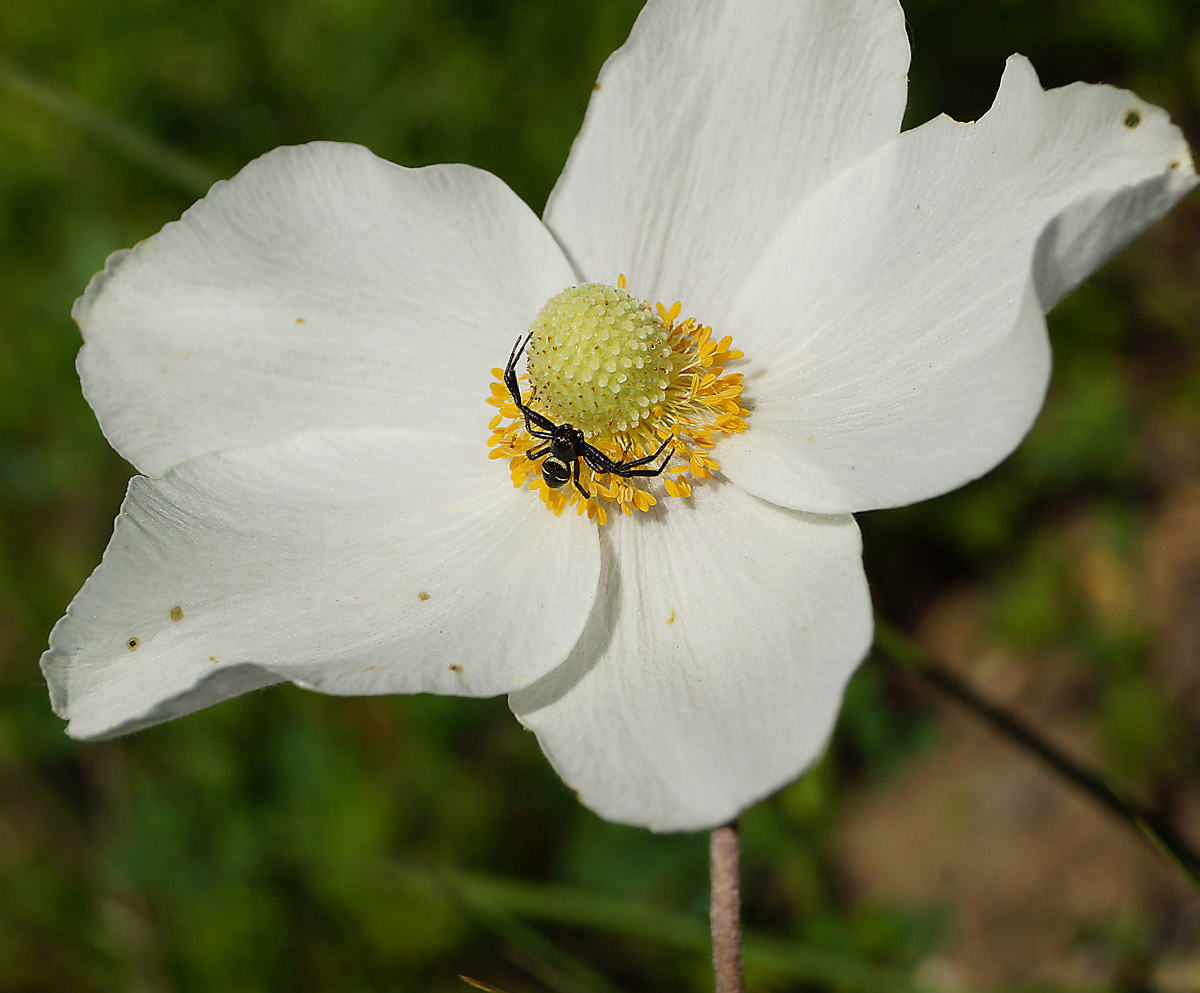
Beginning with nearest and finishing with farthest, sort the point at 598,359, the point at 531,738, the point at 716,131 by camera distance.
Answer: the point at 598,359, the point at 716,131, the point at 531,738

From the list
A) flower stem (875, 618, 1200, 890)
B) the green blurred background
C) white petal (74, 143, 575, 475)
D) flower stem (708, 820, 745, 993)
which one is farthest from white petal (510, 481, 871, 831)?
the green blurred background

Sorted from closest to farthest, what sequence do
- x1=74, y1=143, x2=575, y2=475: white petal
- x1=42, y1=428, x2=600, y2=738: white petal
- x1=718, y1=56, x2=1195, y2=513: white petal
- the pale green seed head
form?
x1=718, y1=56, x2=1195, y2=513: white petal → x1=42, y1=428, x2=600, y2=738: white petal → the pale green seed head → x1=74, y1=143, x2=575, y2=475: white petal

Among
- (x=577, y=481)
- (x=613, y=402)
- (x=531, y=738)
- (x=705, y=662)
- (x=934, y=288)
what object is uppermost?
(x=934, y=288)

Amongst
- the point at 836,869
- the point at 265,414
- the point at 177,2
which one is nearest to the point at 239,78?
the point at 177,2

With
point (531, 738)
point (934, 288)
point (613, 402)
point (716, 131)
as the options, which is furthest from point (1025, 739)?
point (531, 738)

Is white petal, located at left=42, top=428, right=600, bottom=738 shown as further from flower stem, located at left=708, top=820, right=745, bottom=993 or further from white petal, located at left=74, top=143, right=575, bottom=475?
flower stem, located at left=708, top=820, right=745, bottom=993

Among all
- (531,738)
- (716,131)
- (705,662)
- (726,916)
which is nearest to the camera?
(726,916)

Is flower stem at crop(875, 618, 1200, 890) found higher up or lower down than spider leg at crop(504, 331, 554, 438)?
lower down

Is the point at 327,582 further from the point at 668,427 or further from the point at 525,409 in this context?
the point at 668,427
